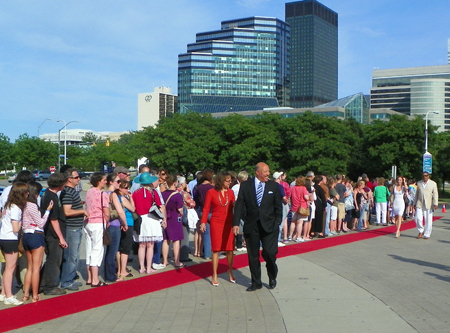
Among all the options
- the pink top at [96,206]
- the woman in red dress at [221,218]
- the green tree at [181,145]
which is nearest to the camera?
the pink top at [96,206]

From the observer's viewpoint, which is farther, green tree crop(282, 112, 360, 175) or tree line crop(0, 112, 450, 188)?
tree line crop(0, 112, 450, 188)

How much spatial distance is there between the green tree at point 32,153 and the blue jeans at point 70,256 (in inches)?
2749

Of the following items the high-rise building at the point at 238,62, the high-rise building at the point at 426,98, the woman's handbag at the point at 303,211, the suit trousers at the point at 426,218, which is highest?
the high-rise building at the point at 238,62

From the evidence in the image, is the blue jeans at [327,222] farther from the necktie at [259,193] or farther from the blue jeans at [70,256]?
the blue jeans at [70,256]

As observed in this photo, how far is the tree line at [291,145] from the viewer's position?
48250 mm

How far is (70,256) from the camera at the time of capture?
8.04 metres

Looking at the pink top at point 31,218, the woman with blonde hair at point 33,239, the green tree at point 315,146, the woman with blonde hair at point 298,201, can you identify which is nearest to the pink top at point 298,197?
the woman with blonde hair at point 298,201

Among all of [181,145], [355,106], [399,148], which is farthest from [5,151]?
[355,106]

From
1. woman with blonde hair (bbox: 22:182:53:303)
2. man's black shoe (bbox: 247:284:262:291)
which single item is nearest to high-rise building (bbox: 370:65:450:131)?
man's black shoe (bbox: 247:284:262:291)

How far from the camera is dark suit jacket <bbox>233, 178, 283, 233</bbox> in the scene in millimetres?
8039

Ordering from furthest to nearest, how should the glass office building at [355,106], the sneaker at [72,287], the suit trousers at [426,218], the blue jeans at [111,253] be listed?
the glass office building at [355,106] < the suit trousers at [426,218] < the blue jeans at [111,253] < the sneaker at [72,287]

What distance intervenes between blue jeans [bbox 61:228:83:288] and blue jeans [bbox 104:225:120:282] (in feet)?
2.08

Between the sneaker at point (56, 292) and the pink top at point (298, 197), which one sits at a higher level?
the pink top at point (298, 197)

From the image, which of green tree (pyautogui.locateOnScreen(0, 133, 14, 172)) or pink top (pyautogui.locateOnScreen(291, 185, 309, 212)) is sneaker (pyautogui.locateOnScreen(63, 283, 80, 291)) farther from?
green tree (pyautogui.locateOnScreen(0, 133, 14, 172))
